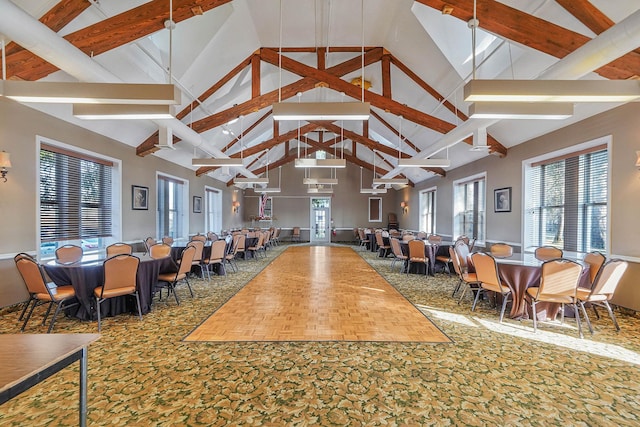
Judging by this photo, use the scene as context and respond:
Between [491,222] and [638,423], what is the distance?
641 cm

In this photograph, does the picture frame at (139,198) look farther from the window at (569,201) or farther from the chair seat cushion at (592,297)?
the window at (569,201)

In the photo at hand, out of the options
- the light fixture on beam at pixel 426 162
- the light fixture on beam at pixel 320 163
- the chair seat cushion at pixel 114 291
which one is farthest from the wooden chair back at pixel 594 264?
the chair seat cushion at pixel 114 291

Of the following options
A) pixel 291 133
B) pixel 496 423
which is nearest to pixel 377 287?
pixel 496 423

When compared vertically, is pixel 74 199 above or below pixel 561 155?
below

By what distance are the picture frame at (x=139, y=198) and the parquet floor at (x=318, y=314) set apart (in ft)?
11.3

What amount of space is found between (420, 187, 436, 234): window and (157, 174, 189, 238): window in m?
9.27

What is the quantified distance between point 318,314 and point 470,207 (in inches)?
280

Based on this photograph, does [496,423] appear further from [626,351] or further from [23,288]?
[23,288]

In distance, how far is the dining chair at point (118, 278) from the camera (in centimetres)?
367

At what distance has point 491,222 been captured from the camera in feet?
25.9

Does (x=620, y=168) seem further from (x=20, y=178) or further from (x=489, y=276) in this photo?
(x=20, y=178)

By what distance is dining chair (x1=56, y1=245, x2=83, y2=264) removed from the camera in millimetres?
4805

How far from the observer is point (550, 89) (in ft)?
8.89

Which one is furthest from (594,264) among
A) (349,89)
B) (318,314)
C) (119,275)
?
(119,275)
